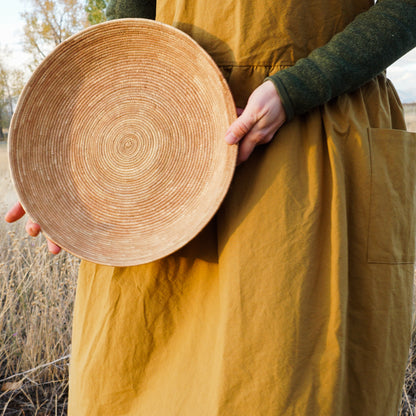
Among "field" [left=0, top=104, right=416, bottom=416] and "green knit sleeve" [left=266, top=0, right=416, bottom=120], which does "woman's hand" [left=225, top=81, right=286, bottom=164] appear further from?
"field" [left=0, top=104, right=416, bottom=416]

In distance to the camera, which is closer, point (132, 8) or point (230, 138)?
point (230, 138)

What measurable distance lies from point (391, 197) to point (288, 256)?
0.87ft

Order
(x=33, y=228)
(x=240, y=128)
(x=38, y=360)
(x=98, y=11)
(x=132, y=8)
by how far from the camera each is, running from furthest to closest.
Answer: (x=98, y=11) → (x=38, y=360) → (x=132, y=8) → (x=33, y=228) → (x=240, y=128)

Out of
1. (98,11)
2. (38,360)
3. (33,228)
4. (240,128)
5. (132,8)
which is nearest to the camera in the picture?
(240,128)

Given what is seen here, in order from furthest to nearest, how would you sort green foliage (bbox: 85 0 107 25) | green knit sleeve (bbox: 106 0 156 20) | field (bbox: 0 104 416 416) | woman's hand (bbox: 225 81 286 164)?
green foliage (bbox: 85 0 107 25) → field (bbox: 0 104 416 416) → green knit sleeve (bbox: 106 0 156 20) → woman's hand (bbox: 225 81 286 164)

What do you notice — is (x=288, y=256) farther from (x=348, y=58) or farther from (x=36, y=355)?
(x=36, y=355)

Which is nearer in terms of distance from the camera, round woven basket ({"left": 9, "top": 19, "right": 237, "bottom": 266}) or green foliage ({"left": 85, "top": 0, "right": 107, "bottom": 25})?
round woven basket ({"left": 9, "top": 19, "right": 237, "bottom": 266})

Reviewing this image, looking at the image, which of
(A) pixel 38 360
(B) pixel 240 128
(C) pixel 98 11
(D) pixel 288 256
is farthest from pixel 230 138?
(C) pixel 98 11

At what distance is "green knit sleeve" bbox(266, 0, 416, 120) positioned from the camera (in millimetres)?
840

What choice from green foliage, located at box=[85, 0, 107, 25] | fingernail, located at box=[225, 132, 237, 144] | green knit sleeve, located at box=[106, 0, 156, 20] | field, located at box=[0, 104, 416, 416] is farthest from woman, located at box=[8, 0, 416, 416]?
green foliage, located at box=[85, 0, 107, 25]

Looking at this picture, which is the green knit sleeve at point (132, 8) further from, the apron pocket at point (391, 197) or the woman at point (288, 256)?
the apron pocket at point (391, 197)

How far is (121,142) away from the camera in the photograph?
3.30 feet

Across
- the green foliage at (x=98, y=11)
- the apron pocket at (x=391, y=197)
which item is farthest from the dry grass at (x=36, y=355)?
Answer: the green foliage at (x=98, y=11)

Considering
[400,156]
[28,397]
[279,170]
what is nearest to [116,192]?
[279,170]
